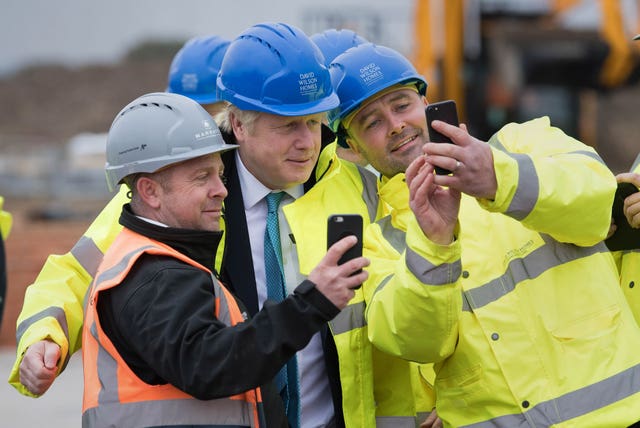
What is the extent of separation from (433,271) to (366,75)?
1.03 m

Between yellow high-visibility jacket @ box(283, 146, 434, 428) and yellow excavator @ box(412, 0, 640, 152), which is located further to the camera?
yellow excavator @ box(412, 0, 640, 152)

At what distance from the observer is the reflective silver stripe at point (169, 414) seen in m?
2.82

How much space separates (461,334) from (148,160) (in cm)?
109

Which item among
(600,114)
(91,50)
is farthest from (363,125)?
(91,50)

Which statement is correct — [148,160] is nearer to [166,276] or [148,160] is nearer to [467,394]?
[166,276]

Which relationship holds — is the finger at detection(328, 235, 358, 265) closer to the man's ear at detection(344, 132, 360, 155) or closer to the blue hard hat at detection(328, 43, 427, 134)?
the blue hard hat at detection(328, 43, 427, 134)

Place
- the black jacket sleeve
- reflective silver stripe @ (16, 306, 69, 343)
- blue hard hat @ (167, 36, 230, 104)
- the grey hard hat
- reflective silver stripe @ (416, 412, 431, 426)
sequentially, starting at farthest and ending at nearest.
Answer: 1. blue hard hat @ (167, 36, 230, 104)
2. reflective silver stripe @ (416, 412, 431, 426)
3. reflective silver stripe @ (16, 306, 69, 343)
4. the grey hard hat
5. the black jacket sleeve

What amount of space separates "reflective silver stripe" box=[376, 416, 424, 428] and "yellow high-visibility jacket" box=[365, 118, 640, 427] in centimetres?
42

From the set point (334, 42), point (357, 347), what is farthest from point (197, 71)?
point (357, 347)

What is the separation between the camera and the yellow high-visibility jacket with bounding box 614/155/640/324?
11.2 ft

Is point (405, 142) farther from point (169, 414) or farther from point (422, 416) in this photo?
point (169, 414)

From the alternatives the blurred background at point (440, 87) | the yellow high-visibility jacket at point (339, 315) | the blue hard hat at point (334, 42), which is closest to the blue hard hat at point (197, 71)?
the blue hard hat at point (334, 42)

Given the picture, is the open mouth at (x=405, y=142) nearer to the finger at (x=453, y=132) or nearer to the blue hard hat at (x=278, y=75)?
the blue hard hat at (x=278, y=75)

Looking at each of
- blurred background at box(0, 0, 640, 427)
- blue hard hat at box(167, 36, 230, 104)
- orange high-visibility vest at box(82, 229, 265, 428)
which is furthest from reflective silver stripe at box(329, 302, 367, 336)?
blurred background at box(0, 0, 640, 427)
